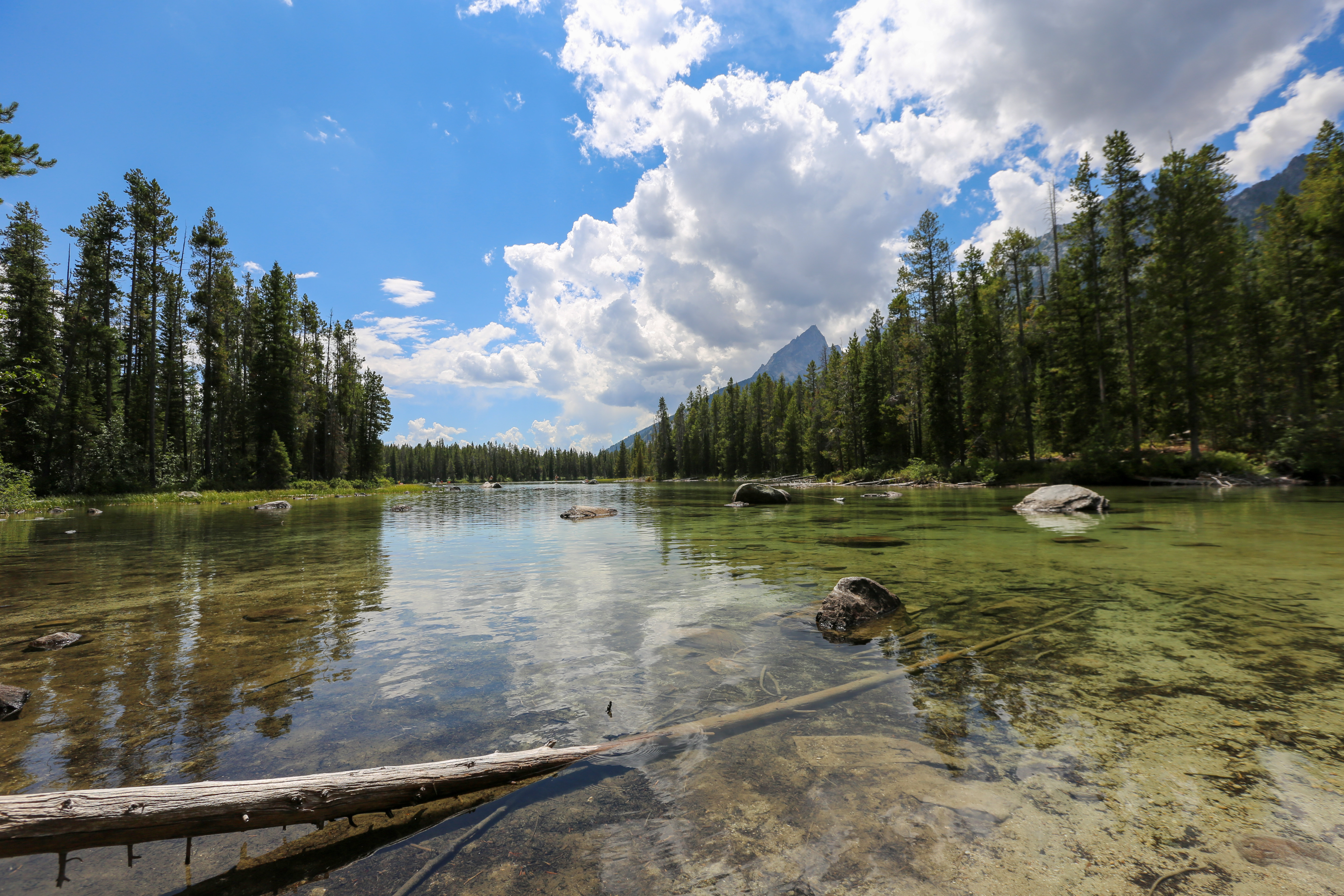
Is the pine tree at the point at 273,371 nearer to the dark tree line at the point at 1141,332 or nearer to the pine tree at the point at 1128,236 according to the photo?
the dark tree line at the point at 1141,332

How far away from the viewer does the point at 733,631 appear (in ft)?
21.8

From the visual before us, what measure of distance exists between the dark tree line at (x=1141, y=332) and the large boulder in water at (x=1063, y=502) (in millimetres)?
15756

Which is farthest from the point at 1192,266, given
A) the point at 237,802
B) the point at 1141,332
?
the point at 237,802

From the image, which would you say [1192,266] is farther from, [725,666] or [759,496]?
[725,666]

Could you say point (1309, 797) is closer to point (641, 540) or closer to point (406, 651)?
point (406, 651)

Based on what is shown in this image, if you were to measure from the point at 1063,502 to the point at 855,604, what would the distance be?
18.3 m

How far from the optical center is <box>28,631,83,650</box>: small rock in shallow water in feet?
20.1

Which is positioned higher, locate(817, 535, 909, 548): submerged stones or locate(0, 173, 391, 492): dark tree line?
locate(0, 173, 391, 492): dark tree line

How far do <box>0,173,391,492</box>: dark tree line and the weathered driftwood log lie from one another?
22484 mm

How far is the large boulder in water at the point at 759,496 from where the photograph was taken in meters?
29.4

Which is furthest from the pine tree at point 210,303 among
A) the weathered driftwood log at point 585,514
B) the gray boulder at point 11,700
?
the gray boulder at point 11,700

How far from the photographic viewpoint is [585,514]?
24.6 m

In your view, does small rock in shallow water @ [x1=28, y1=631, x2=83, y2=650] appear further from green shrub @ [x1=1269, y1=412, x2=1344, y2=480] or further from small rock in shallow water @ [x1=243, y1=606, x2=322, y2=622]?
green shrub @ [x1=1269, y1=412, x2=1344, y2=480]

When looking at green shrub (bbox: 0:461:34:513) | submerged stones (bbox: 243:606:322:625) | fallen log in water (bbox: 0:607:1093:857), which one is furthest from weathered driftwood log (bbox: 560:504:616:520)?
green shrub (bbox: 0:461:34:513)
